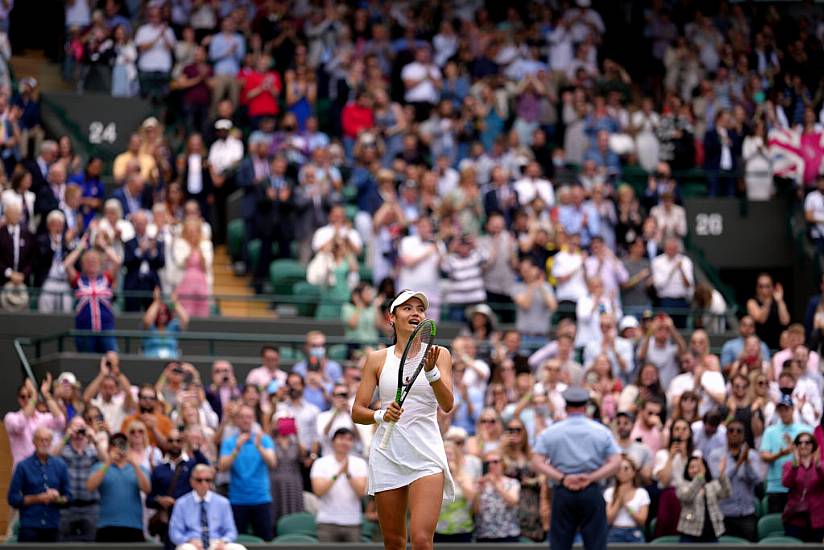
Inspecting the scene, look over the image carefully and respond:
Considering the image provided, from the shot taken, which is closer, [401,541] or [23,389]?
[401,541]

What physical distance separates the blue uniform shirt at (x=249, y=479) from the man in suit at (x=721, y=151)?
10.8 metres

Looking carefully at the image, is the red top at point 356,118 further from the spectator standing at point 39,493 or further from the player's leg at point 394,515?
the player's leg at point 394,515

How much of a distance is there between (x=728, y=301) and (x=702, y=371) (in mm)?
5011

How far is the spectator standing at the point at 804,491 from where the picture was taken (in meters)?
16.8

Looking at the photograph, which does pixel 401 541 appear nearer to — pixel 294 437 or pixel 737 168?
pixel 294 437

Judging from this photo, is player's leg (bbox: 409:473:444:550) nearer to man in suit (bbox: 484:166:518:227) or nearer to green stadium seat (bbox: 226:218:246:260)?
man in suit (bbox: 484:166:518:227)

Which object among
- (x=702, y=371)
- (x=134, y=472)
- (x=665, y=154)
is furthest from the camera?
(x=665, y=154)

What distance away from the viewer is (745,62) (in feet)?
89.4

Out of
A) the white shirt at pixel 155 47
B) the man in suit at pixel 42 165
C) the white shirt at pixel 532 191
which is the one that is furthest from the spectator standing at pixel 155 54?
the white shirt at pixel 532 191

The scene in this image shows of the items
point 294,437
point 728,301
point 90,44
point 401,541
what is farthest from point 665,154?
point 401,541

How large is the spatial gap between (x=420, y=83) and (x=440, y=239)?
169 inches

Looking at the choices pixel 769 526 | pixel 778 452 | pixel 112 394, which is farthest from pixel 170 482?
pixel 778 452

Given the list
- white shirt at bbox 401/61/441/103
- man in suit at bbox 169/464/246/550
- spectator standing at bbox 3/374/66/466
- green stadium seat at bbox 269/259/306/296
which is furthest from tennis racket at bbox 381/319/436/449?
white shirt at bbox 401/61/441/103

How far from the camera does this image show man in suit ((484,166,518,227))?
22719mm
